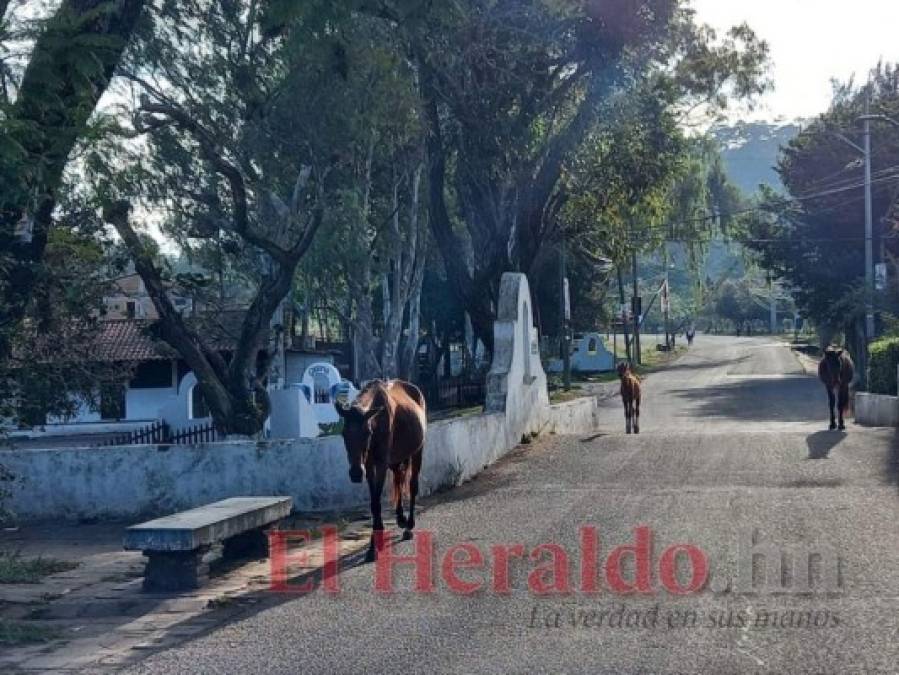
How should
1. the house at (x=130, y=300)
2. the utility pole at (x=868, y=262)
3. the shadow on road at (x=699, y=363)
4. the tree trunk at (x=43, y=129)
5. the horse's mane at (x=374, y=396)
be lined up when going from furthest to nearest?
the shadow on road at (x=699, y=363), the utility pole at (x=868, y=262), the house at (x=130, y=300), the horse's mane at (x=374, y=396), the tree trunk at (x=43, y=129)

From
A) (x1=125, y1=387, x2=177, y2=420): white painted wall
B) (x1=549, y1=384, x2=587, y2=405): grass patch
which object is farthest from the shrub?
(x1=125, y1=387, x2=177, y2=420): white painted wall

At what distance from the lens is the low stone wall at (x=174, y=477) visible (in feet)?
48.4

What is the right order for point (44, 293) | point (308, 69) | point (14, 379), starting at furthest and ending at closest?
point (308, 69) → point (44, 293) → point (14, 379)

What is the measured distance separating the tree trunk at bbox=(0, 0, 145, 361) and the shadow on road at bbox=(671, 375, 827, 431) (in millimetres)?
27708

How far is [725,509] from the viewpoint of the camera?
12.9 m

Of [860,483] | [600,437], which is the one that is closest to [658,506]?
[860,483]

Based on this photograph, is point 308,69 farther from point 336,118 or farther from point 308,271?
point 308,271

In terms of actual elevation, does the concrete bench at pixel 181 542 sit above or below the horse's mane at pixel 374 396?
below

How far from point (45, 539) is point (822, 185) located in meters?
48.4

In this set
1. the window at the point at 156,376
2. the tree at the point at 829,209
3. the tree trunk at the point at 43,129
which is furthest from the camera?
the tree at the point at 829,209

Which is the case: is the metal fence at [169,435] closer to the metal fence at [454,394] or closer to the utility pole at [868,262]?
the metal fence at [454,394]

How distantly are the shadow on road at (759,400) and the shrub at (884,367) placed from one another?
5.43 meters

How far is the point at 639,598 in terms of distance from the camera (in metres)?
8.96

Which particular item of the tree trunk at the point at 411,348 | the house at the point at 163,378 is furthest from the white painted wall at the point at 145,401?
the tree trunk at the point at 411,348
